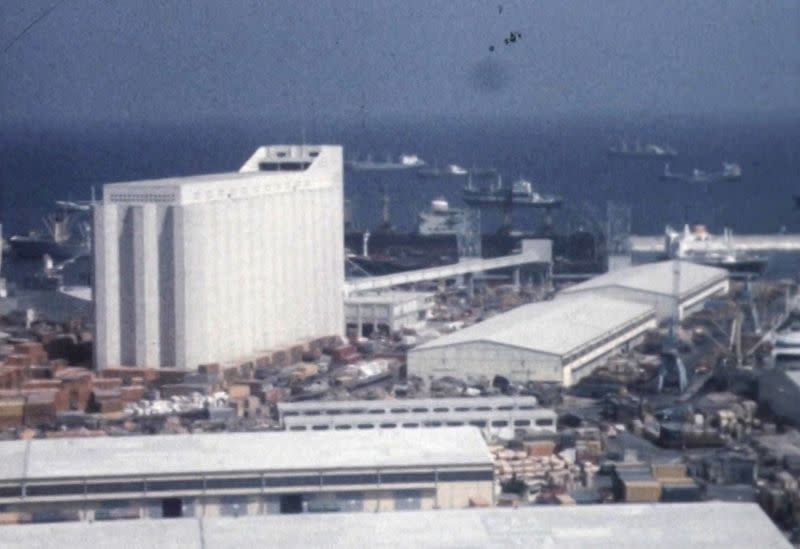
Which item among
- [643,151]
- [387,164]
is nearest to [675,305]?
[643,151]

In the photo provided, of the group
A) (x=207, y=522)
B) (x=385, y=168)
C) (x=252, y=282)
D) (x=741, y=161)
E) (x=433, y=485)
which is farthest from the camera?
(x=385, y=168)

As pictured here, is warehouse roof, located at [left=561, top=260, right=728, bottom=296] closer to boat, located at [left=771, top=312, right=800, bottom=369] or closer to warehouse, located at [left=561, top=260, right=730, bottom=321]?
warehouse, located at [left=561, top=260, right=730, bottom=321]

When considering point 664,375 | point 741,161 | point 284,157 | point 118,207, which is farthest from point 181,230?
point 741,161

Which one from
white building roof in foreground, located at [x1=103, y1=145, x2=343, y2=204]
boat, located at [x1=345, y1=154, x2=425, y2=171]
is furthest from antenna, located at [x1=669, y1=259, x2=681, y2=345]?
boat, located at [x1=345, y1=154, x2=425, y2=171]

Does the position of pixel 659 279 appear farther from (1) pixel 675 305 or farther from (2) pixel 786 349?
(2) pixel 786 349

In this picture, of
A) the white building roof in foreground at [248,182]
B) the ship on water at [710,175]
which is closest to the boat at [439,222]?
the ship on water at [710,175]

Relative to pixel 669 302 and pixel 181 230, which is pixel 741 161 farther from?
pixel 181 230
